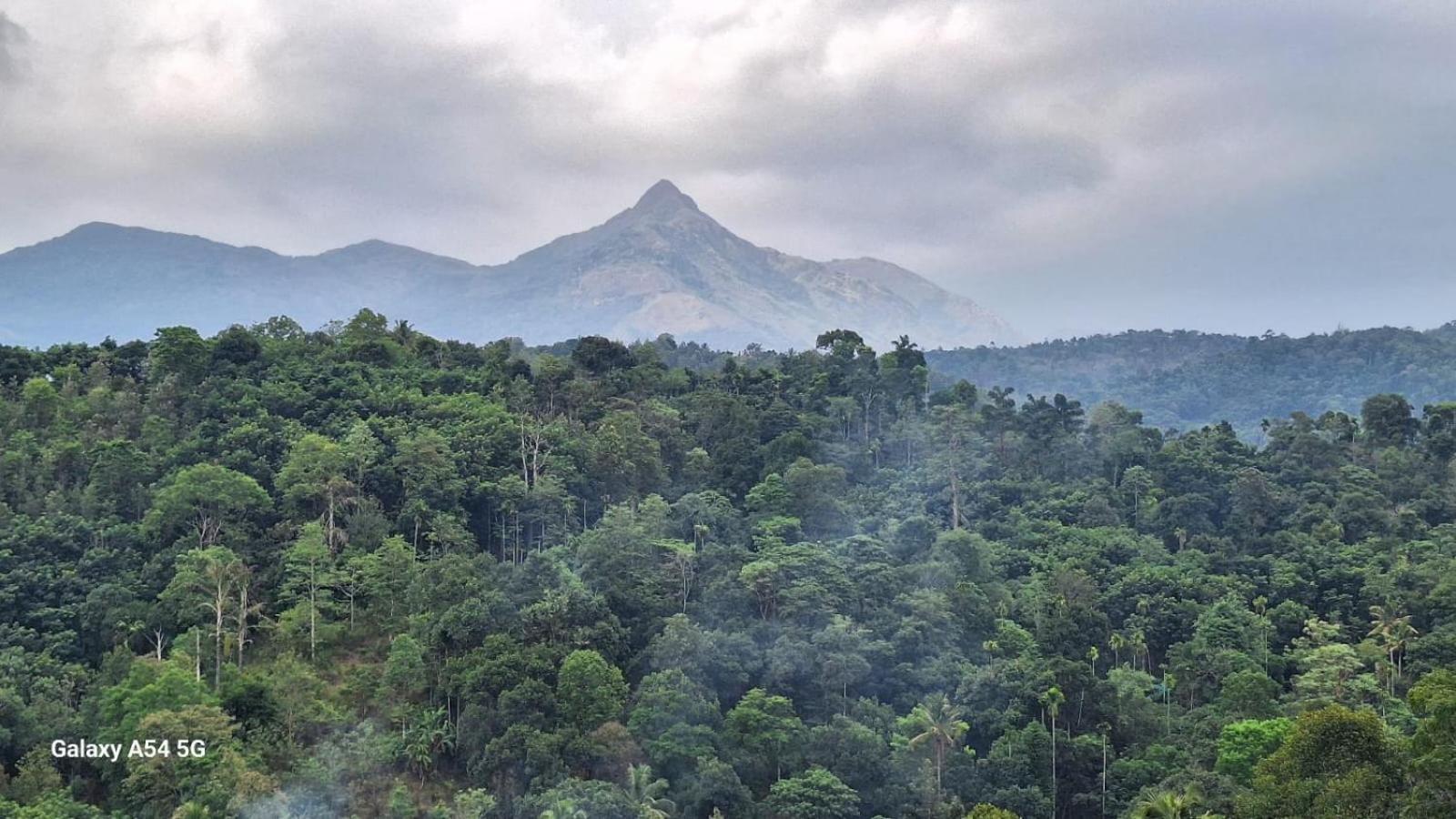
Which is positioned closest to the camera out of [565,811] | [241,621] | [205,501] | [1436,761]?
[1436,761]

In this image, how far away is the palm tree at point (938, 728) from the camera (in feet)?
103

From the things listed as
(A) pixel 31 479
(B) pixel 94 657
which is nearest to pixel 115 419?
(A) pixel 31 479

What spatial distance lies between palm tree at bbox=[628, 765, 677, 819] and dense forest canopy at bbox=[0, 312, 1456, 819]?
0.13 m

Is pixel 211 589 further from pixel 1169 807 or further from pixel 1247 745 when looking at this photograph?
pixel 1247 745

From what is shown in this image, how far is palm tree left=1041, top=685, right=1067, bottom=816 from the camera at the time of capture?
31114 millimetres

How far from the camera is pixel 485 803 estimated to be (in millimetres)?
28297

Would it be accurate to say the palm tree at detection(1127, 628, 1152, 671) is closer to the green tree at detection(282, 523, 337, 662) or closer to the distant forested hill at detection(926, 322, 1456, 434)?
the green tree at detection(282, 523, 337, 662)

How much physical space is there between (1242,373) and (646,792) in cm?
10410

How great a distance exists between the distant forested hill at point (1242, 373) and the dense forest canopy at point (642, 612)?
5987cm

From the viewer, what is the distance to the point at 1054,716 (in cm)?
3275

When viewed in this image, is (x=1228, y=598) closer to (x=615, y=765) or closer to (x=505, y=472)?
(x=615, y=765)

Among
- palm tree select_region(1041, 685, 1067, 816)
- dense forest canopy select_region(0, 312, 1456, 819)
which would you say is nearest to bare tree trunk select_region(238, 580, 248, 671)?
dense forest canopy select_region(0, 312, 1456, 819)

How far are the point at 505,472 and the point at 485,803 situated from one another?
16002 millimetres

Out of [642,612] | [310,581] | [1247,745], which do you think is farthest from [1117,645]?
[310,581]
